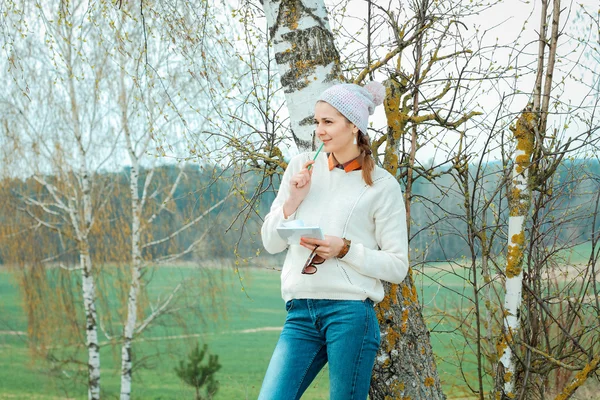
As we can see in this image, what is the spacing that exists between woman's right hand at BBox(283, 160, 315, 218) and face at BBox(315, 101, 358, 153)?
10cm

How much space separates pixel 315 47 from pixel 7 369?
7733 mm

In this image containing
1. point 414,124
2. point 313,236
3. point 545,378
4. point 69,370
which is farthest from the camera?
point 69,370

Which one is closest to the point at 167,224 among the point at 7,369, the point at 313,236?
the point at 7,369

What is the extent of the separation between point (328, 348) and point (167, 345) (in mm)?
6589

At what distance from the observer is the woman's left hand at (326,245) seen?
5.36 feet

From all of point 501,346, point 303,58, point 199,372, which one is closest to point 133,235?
point 199,372

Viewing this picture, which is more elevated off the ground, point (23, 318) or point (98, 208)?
point (98, 208)

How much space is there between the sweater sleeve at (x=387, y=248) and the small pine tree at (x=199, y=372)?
6.10 meters

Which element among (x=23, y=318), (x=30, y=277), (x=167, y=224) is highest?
(x=167, y=224)

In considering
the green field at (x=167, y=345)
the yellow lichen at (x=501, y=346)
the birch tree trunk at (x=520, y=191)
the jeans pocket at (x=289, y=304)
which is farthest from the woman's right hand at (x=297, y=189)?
the green field at (x=167, y=345)

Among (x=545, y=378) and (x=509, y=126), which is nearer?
(x=509, y=126)

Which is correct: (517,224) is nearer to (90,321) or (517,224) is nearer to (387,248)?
(387,248)

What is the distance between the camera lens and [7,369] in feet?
27.6

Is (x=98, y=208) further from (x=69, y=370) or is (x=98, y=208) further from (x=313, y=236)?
(x=313, y=236)
